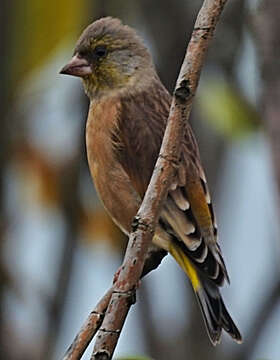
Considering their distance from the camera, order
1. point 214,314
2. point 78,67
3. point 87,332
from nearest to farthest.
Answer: point 87,332 < point 214,314 < point 78,67

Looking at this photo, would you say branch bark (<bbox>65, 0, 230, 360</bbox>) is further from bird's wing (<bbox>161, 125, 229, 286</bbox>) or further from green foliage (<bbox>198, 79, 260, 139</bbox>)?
green foliage (<bbox>198, 79, 260, 139</bbox>)

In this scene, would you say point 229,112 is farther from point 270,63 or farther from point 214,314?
point 214,314

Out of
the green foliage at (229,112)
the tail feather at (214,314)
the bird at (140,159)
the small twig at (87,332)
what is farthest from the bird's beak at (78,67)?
the small twig at (87,332)

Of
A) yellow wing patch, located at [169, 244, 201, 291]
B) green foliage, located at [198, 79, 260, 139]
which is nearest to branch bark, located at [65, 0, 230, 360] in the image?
yellow wing patch, located at [169, 244, 201, 291]

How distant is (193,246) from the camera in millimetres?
3664

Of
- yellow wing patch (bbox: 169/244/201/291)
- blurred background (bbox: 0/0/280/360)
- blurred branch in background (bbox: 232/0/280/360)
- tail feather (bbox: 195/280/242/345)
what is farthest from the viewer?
blurred background (bbox: 0/0/280/360)

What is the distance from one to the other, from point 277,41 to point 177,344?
6.98 feet

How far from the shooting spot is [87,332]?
2973 mm

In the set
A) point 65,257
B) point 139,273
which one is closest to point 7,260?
point 65,257

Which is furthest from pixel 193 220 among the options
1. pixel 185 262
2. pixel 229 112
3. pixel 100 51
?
pixel 229 112

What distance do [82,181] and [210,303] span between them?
6.48ft

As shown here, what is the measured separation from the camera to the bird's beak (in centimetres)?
399

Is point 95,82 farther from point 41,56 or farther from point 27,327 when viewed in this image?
point 27,327

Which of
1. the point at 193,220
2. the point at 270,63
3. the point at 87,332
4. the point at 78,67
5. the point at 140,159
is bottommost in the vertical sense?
the point at 87,332
